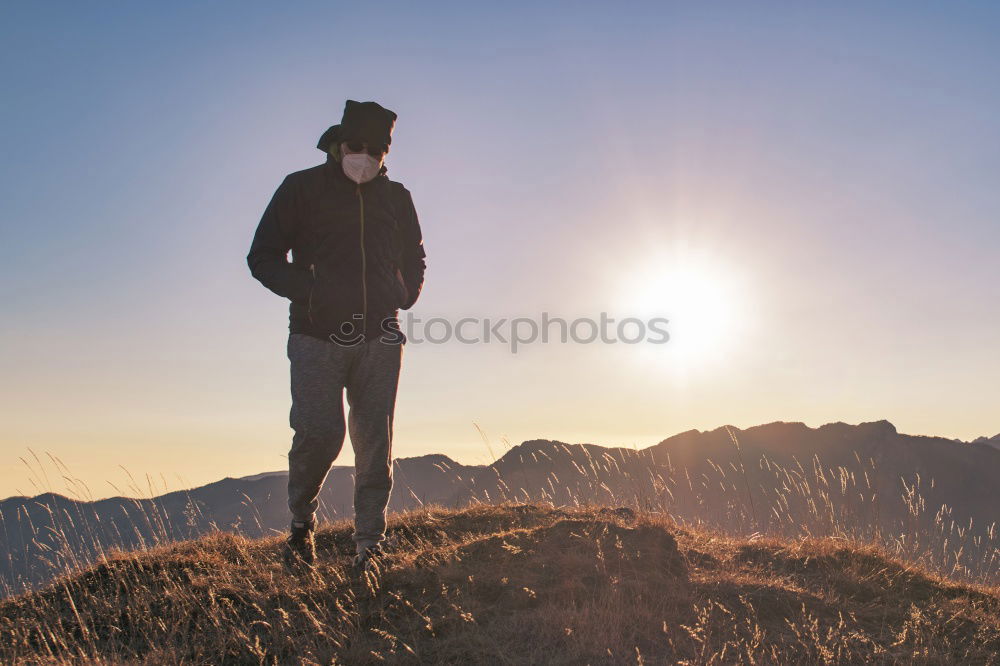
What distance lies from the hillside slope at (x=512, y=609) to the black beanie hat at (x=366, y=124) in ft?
8.48

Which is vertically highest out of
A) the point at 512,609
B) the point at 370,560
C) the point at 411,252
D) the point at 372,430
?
the point at 411,252

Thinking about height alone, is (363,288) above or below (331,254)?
below

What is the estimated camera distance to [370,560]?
376 centimetres

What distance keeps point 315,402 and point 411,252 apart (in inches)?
49.4

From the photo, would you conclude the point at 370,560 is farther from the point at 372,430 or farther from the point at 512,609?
the point at 512,609

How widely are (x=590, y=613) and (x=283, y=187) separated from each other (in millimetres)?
3114

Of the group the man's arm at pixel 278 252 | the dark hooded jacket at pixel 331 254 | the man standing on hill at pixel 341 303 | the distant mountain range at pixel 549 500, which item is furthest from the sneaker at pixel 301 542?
the man's arm at pixel 278 252

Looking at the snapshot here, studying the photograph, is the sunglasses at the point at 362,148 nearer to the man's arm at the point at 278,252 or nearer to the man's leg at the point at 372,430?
the man's arm at the point at 278,252

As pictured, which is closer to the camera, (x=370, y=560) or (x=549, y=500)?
(x=370, y=560)

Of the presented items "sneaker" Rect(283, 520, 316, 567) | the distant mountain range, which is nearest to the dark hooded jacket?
the distant mountain range

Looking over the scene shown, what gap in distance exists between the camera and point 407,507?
633 centimetres

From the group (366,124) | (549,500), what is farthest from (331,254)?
(549,500)

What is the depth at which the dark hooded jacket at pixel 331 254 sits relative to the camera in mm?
3967

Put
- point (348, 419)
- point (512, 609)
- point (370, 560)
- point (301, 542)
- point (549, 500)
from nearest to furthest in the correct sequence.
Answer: point (512, 609), point (370, 560), point (348, 419), point (301, 542), point (549, 500)
